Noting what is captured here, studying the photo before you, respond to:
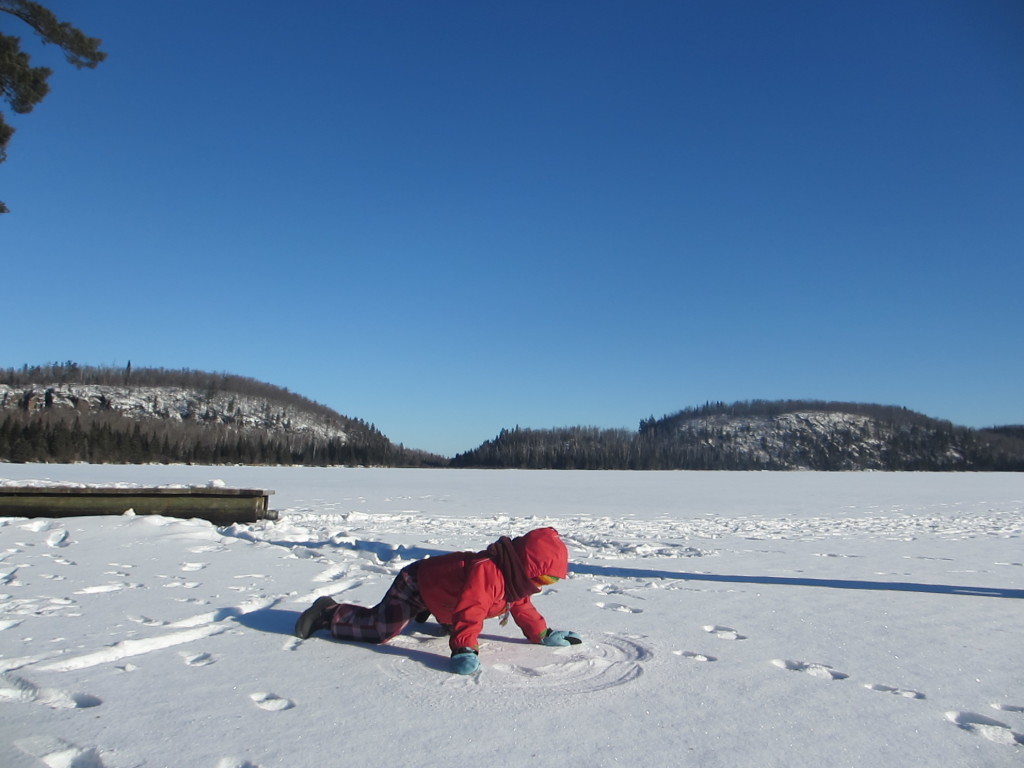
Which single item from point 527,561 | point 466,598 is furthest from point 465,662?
point 527,561

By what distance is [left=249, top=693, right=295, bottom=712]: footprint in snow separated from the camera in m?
2.90

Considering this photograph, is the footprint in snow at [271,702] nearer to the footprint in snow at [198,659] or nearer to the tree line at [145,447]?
the footprint in snow at [198,659]

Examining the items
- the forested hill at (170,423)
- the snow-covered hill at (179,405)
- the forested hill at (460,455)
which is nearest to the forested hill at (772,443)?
the forested hill at (460,455)

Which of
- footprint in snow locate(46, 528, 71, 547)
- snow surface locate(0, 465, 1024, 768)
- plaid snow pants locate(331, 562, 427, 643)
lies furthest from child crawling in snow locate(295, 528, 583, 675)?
footprint in snow locate(46, 528, 71, 547)

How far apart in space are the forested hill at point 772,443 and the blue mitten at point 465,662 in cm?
10156

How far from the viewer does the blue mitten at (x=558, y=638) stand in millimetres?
3887

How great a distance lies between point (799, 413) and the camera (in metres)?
182

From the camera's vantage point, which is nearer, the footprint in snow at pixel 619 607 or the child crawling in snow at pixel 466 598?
the child crawling in snow at pixel 466 598

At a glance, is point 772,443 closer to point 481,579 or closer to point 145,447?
point 145,447

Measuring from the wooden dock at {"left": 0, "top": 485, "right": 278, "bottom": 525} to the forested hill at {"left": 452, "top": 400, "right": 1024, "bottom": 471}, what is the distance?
3793 inches

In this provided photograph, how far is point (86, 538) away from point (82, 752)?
5868 mm

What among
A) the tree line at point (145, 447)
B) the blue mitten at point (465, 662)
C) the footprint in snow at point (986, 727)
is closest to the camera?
the footprint in snow at point (986, 727)

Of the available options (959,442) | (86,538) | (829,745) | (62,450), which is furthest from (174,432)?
(959,442)

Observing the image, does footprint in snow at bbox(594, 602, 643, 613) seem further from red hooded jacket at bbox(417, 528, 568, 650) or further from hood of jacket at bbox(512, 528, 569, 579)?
hood of jacket at bbox(512, 528, 569, 579)
